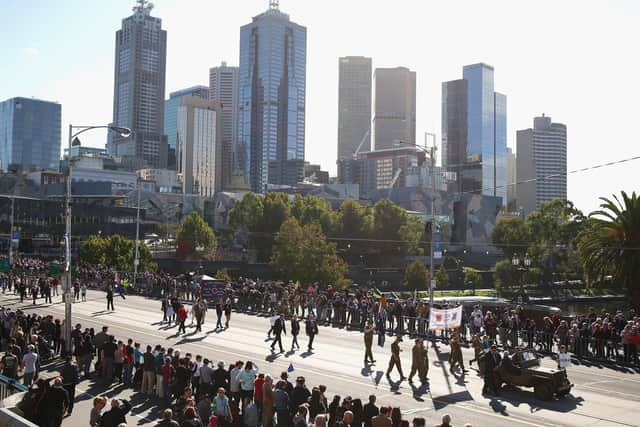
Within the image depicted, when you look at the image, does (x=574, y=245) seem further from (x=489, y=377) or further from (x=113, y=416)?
(x=113, y=416)

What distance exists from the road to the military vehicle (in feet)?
1.17

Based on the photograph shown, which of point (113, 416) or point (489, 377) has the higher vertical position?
point (113, 416)

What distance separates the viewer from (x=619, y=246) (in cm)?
4281

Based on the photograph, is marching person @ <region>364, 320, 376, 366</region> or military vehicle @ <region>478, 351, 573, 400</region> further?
marching person @ <region>364, 320, 376, 366</region>

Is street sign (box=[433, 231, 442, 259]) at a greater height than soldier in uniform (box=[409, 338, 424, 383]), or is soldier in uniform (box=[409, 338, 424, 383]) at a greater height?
street sign (box=[433, 231, 442, 259])

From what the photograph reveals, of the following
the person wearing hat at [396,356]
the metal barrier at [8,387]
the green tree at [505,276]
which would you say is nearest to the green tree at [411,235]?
the green tree at [505,276]

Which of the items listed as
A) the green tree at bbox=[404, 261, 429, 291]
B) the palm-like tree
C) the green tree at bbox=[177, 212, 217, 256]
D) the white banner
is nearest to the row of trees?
the palm-like tree

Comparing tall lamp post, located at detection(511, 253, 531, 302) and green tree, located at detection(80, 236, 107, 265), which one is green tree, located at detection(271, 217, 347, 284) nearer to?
green tree, located at detection(80, 236, 107, 265)

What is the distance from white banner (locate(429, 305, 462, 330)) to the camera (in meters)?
25.3

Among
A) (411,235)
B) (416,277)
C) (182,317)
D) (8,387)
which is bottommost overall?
(416,277)

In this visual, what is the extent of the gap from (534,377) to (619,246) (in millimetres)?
25858

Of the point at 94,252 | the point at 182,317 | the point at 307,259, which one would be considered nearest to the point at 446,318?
the point at 182,317

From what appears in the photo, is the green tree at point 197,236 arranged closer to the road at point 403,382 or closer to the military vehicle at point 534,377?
the road at point 403,382

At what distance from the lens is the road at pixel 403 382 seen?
18.5 m
